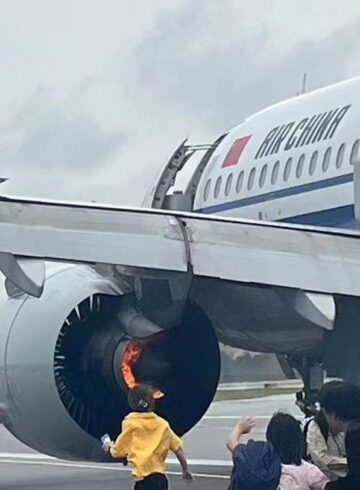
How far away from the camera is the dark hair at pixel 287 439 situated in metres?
7.63

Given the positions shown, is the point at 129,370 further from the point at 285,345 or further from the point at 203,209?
the point at 203,209

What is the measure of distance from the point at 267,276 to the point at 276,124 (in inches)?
387

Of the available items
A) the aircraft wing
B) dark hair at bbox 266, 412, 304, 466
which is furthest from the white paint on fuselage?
dark hair at bbox 266, 412, 304, 466

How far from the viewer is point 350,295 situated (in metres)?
9.38

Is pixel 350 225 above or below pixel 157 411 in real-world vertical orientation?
above

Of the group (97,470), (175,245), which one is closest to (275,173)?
(97,470)

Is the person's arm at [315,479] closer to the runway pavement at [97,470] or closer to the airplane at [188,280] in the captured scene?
the airplane at [188,280]

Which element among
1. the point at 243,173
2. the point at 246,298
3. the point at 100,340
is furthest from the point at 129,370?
the point at 243,173

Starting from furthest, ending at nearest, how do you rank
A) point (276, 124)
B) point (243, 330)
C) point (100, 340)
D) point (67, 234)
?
point (276, 124)
point (243, 330)
point (100, 340)
point (67, 234)

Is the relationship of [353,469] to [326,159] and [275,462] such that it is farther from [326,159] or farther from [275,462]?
[326,159]

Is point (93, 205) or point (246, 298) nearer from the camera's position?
point (93, 205)

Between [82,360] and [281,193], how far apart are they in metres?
5.14

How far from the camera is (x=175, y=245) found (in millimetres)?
9156

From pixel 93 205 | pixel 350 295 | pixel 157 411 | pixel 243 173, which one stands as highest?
pixel 243 173
